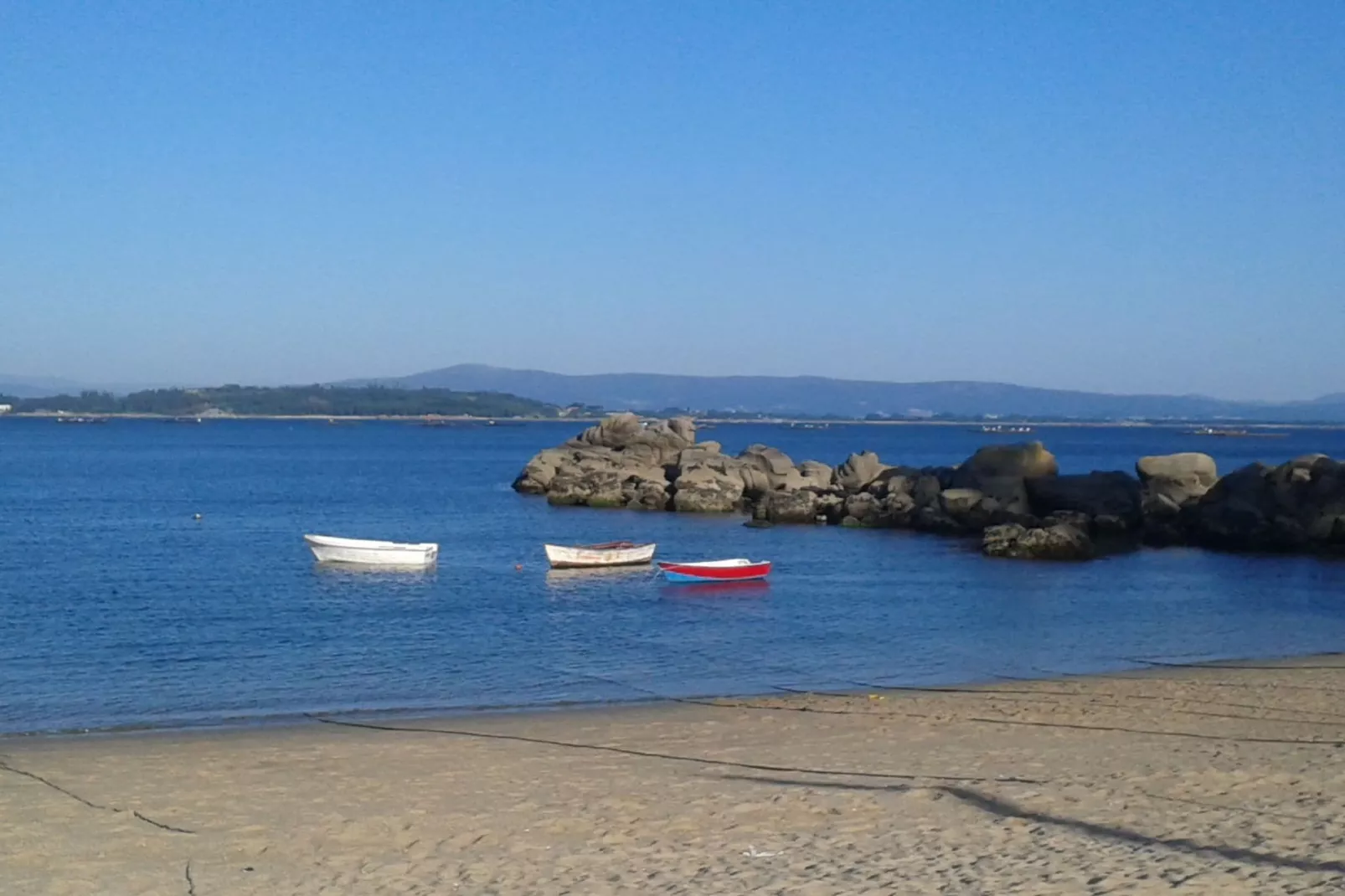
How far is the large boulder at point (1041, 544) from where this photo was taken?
152ft

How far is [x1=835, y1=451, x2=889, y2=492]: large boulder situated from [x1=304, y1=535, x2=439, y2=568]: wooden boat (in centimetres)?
2656

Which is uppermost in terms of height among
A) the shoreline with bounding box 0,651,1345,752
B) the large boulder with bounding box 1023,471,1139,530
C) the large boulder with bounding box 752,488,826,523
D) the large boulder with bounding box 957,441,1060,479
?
the large boulder with bounding box 957,441,1060,479

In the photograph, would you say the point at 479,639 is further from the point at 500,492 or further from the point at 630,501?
the point at 500,492

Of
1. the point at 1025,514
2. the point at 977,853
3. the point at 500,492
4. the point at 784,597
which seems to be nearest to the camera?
the point at 977,853

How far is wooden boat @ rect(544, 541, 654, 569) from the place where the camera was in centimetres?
4231

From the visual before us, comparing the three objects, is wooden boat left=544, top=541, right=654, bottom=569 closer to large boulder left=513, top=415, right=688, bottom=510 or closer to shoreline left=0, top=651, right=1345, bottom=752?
shoreline left=0, top=651, right=1345, bottom=752

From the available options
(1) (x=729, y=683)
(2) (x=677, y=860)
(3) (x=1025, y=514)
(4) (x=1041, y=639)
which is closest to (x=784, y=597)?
(4) (x=1041, y=639)

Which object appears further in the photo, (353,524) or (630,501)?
(630,501)

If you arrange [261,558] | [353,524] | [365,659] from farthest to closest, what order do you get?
1. [353,524]
2. [261,558]
3. [365,659]

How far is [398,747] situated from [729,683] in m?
8.04

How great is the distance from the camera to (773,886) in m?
10.2

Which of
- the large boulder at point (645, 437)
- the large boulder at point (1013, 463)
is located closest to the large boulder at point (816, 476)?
the large boulder at point (645, 437)

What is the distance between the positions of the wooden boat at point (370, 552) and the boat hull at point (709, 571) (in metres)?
8.13

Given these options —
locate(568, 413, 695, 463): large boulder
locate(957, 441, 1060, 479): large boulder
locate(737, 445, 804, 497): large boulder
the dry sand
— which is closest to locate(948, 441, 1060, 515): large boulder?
locate(957, 441, 1060, 479): large boulder
